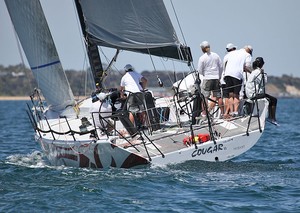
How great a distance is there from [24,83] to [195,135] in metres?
108

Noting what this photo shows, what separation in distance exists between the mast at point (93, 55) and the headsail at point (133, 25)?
153 mm

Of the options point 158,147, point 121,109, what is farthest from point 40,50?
point 158,147

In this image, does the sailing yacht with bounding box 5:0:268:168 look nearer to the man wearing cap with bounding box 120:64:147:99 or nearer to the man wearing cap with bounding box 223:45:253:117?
the man wearing cap with bounding box 120:64:147:99

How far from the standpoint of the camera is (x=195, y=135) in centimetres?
1567

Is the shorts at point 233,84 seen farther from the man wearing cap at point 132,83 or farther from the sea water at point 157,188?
the man wearing cap at point 132,83

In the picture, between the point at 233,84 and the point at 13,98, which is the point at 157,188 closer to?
the point at 233,84

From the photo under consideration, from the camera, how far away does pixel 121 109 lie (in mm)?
16109

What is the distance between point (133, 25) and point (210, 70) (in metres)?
1.84

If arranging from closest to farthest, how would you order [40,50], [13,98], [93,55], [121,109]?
[121,109] → [93,55] → [40,50] → [13,98]

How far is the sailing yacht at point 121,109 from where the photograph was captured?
15172 mm

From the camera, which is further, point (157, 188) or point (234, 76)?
point (234, 76)

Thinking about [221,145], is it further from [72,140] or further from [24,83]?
[24,83]

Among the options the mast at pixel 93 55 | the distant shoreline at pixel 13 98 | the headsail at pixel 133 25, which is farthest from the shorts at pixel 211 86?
the distant shoreline at pixel 13 98

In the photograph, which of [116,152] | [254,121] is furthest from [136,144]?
Result: [254,121]
